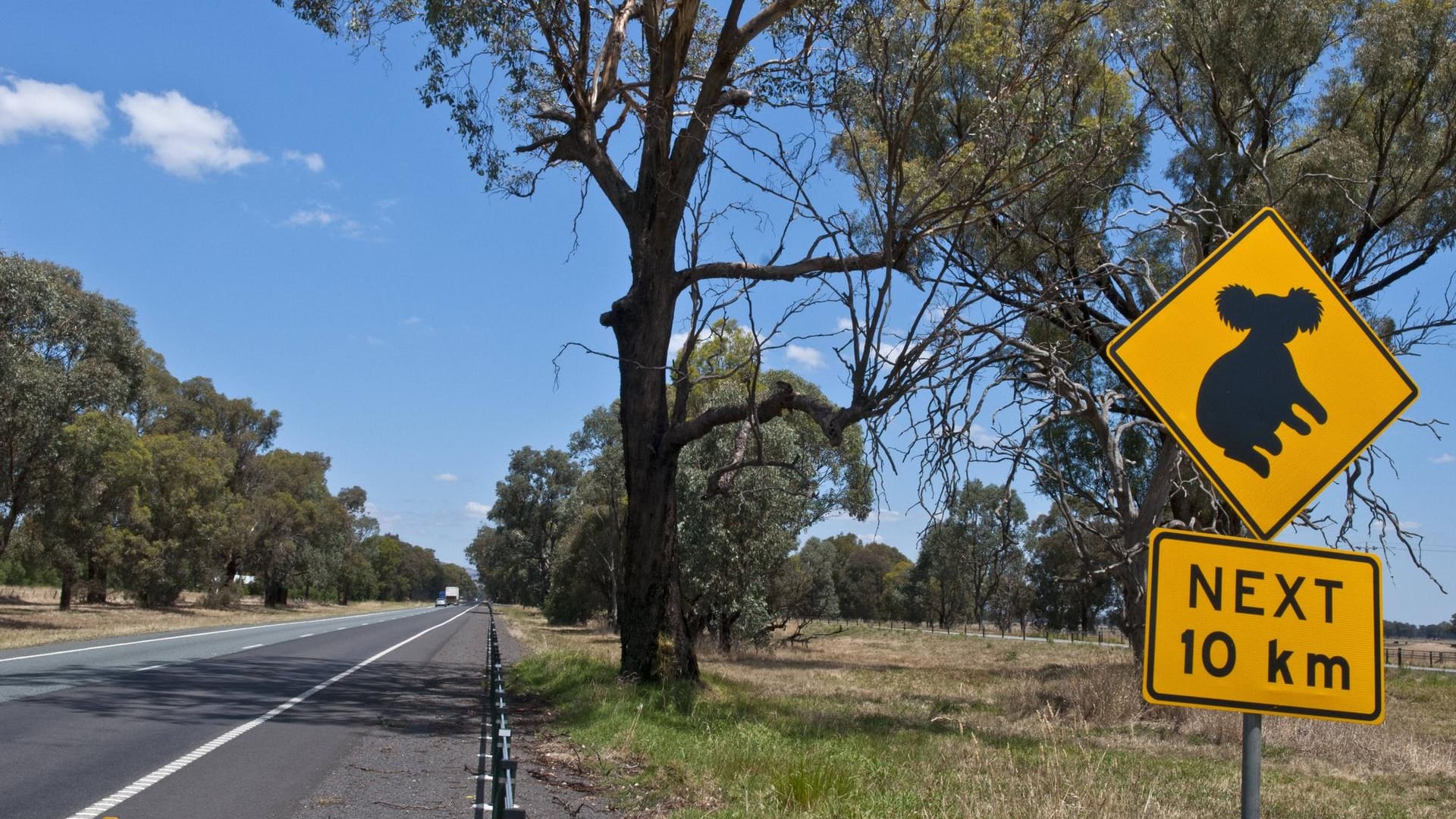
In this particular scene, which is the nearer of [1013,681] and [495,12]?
[495,12]

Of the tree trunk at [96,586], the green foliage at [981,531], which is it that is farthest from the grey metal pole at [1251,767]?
the tree trunk at [96,586]

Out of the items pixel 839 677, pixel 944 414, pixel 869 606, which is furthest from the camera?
pixel 869 606

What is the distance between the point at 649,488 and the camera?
1502cm

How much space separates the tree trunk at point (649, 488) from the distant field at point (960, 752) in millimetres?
665

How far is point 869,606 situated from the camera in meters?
121

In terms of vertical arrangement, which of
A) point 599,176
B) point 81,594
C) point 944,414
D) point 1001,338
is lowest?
point 81,594

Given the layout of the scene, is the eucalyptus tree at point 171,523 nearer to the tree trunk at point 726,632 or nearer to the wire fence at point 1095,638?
the tree trunk at point 726,632

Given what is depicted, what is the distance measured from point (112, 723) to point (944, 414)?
31.1 feet

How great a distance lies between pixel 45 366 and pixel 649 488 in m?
26.0

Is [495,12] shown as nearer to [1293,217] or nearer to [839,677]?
[1293,217]

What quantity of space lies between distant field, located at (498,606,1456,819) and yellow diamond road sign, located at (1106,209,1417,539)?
2.79 m

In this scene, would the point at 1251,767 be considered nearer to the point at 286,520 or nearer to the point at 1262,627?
the point at 1262,627

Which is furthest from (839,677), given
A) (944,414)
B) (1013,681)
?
(944,414)

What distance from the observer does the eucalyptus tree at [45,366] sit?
100 feet
